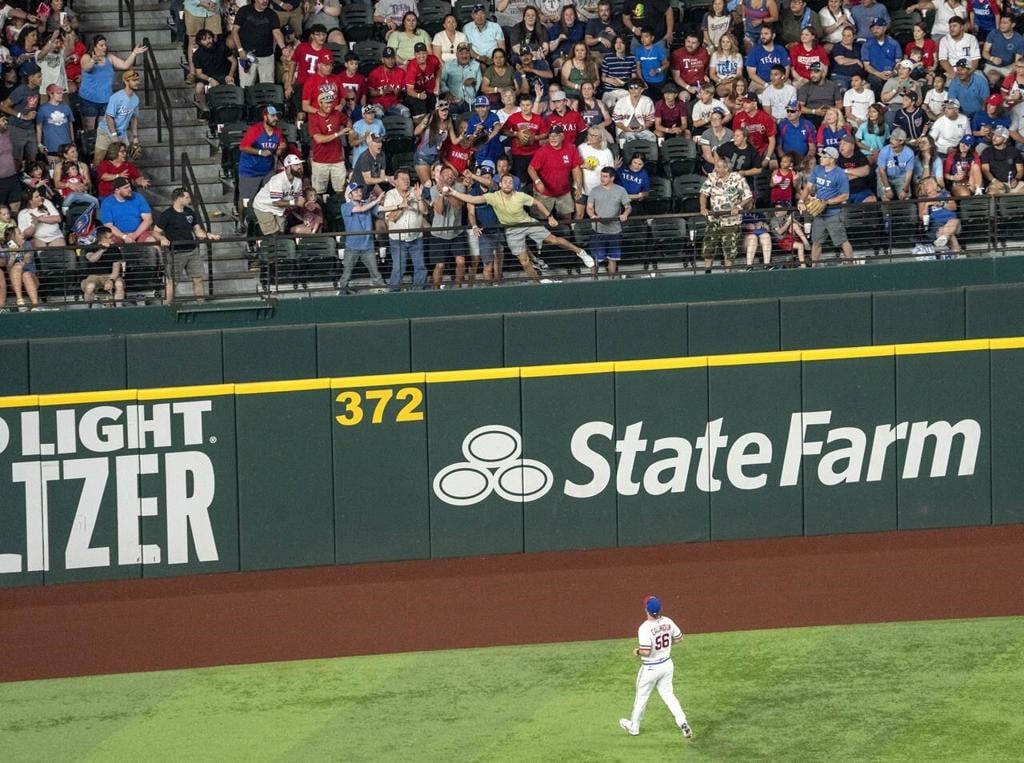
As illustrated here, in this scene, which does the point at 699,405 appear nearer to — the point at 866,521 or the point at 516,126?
the point at 866,521

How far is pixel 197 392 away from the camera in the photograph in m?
16.7

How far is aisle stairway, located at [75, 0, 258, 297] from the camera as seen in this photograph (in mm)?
17859

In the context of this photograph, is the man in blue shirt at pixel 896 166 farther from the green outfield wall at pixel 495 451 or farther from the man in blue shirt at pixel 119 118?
the man in blue shirt at pixel 119 118

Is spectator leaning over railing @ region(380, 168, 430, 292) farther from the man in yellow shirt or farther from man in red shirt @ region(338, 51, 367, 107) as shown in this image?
man in red shirt @ region(338, 51, 367, 107)

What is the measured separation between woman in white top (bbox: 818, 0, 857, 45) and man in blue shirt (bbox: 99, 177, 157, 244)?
8331 millimetres

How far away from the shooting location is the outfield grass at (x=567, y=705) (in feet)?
43.9

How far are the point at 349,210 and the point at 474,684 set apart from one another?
5547 mm

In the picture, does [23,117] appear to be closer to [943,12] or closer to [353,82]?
[353,82]

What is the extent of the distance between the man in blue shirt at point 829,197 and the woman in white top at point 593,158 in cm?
211

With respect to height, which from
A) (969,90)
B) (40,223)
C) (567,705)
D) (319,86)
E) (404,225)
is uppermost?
(319,86)

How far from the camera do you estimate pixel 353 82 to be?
19578 millimetres

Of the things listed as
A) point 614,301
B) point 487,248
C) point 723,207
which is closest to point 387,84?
point 487,248

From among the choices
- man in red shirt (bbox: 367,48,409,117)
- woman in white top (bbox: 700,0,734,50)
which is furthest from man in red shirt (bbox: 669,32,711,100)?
man in red shirt (bbox: 367,48,409,117)

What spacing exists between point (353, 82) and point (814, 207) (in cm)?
518
